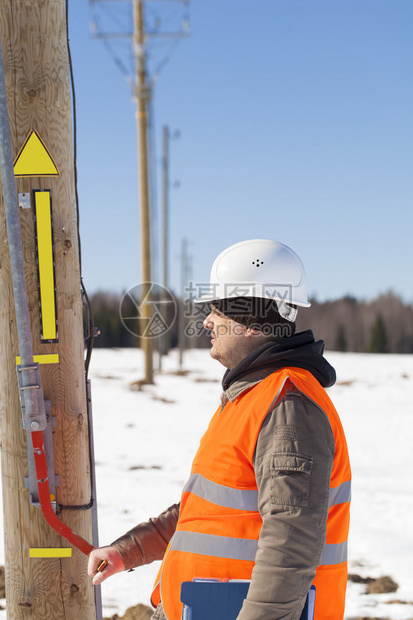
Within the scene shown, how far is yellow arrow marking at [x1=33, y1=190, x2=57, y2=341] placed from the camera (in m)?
2.34

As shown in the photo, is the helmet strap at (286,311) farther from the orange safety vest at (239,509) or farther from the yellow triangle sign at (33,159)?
the yellow triangle sign at (33,159)

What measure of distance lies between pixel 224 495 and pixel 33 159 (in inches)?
62.3

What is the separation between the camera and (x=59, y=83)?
2.37 meters

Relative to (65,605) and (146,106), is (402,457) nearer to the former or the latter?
(65,605)

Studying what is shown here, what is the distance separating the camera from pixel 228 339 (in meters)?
1.96

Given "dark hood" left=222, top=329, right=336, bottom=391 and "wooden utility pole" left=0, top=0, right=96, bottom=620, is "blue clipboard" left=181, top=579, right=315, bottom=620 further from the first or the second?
"wooden utility pole" left=0, top=0, right=96, bottom=620

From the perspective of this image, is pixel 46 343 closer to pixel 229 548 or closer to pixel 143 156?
pixel 229 548

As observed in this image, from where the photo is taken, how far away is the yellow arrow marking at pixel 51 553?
7.97ft

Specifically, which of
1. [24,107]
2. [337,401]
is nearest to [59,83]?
[24,107]

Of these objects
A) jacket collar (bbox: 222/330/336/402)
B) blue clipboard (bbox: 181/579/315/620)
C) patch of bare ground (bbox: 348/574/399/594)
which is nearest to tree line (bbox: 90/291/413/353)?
patch of bare ground (bbox: 348/574/399/594)

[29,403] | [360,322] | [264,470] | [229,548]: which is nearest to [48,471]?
Answer: [29,403]

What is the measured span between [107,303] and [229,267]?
57.0 metres

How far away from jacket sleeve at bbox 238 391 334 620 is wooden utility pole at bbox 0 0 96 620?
1136 millimetres

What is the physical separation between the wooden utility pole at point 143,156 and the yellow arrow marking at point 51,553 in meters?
11.2
